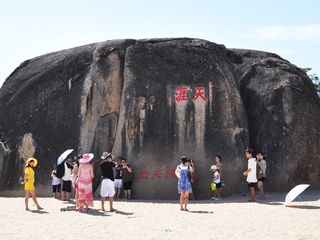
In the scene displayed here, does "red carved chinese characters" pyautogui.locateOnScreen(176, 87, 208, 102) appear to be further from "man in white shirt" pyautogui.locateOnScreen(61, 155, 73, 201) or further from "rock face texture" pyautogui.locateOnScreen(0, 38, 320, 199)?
"man in white shirt" pyautogui.locateOnScreen(61, 155, 73, 201)

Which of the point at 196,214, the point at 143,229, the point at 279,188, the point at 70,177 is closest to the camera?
the point at 143,229

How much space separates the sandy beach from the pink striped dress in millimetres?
357

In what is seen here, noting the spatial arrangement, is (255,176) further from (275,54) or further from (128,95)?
(275,54)

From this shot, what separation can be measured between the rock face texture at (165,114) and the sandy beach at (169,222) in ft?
7.63

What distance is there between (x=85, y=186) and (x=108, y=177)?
24.6 inches

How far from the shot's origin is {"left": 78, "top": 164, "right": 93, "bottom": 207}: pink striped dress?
1145cm

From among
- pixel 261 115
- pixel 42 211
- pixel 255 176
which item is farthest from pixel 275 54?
pixel 42 211

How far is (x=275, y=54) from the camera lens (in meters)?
18.4

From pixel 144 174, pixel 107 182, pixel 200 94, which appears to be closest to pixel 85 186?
pixel 107 182

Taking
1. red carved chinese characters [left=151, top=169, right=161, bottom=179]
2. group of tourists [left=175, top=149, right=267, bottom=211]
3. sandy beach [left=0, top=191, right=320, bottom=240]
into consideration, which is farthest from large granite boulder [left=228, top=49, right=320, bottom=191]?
red carved chinese characters [left=151, top=169, right=161, bottom=179]

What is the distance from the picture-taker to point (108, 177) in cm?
1145

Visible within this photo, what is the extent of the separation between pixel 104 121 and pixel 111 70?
1.80 m

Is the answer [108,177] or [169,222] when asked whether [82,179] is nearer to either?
[108,177]

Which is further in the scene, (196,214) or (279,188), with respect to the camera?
(279,188)
